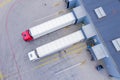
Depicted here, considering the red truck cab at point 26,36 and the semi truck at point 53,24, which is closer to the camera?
the semi truck at point 53,24

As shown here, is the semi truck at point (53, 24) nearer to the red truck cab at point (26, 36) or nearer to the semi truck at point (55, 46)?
the red truck cab at point (26, 36)

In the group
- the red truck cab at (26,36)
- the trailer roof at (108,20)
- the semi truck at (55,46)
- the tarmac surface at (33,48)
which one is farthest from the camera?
the red truck cab at (26,36)

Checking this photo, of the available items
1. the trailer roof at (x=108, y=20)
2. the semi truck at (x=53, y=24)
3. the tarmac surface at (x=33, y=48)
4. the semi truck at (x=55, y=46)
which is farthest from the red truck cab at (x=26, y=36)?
the trailer roof at (x=108, y=20)

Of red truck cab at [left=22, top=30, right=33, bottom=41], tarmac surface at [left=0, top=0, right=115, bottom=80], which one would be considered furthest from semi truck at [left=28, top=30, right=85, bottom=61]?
red truck cab at [left=22, top=30, right=33, bottom=41]

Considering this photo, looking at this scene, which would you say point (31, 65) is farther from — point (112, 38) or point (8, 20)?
point (112, 38)

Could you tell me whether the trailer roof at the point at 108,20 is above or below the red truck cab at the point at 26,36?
below

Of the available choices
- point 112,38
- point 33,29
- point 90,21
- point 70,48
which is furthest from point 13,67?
point 112,38

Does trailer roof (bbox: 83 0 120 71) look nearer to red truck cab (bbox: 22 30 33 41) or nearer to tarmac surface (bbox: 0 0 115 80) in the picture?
tarmac surface (bbox: 0 0 115 80)
